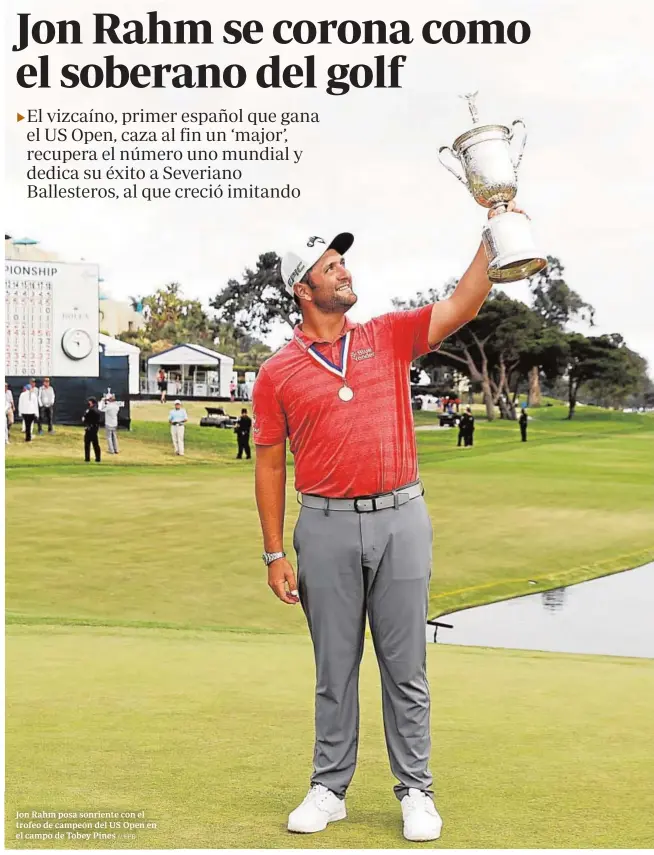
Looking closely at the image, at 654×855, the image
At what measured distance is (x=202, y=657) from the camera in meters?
5.12

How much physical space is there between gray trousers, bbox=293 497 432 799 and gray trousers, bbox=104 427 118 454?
745cm

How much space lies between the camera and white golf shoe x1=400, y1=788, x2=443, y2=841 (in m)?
2.99

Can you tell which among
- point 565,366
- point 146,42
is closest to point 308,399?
point 146,42

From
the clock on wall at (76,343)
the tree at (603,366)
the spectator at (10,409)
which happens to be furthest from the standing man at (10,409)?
the tree at (603,366)

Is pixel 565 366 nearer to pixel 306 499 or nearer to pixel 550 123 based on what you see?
pixel 550 123

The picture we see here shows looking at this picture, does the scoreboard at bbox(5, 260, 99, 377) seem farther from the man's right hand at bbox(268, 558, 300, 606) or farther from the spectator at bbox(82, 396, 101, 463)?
the man's right hand at bbox(268, 558, 300, 606)

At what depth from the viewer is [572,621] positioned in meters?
8.22

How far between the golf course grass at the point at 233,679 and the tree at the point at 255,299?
944 mm

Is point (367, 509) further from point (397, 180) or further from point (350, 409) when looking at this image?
point (397, 180)

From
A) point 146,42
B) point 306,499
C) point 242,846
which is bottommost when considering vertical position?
point 242,846

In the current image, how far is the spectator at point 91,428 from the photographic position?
9828 millimetres

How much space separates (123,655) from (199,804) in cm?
206

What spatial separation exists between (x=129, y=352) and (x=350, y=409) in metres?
7.22

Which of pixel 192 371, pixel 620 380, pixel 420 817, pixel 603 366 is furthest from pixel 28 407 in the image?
pixel 420 817
